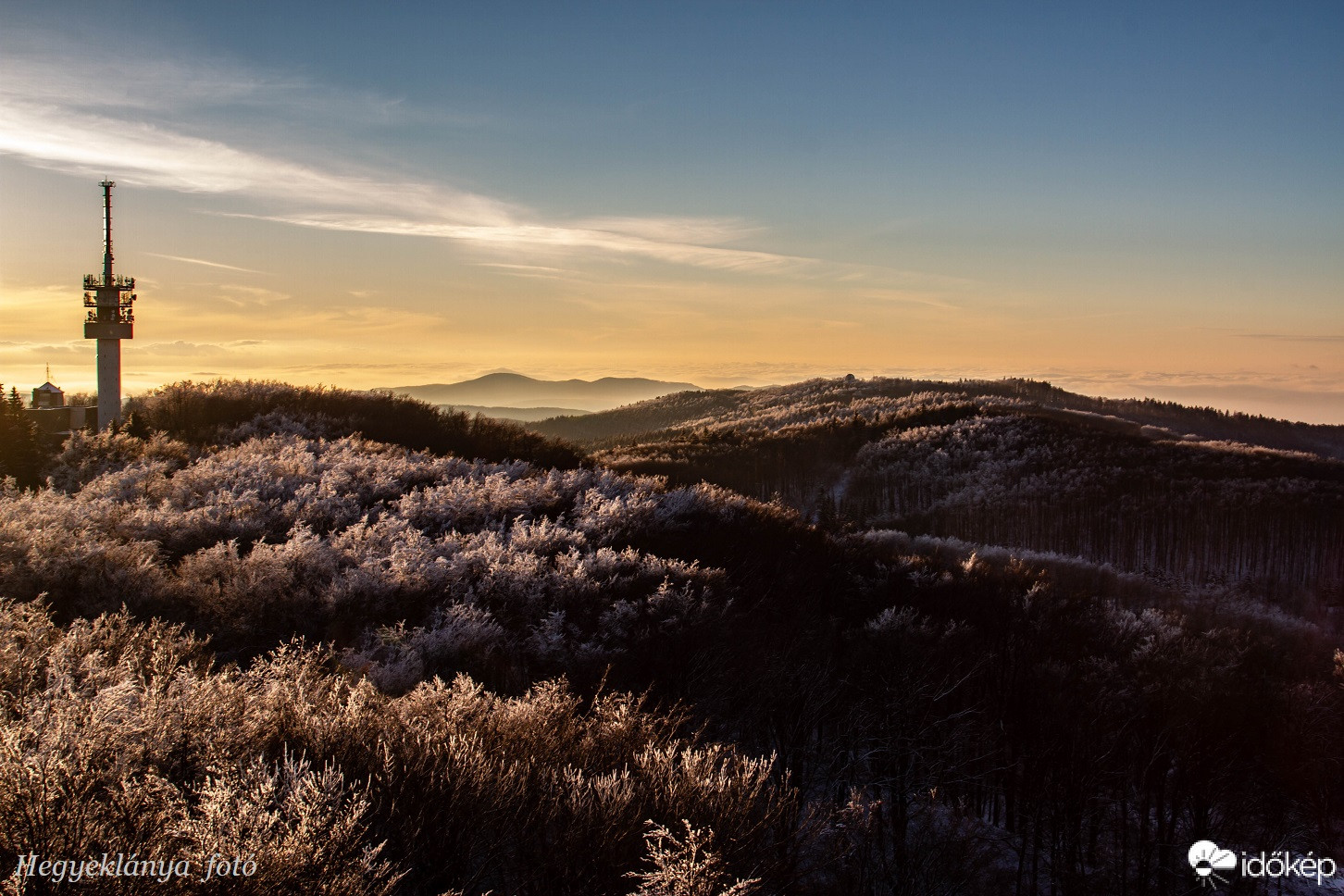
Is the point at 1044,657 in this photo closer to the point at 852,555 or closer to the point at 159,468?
the point at 852,555

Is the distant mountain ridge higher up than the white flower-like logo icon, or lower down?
higher up

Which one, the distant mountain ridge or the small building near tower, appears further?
the distant mountain ridge

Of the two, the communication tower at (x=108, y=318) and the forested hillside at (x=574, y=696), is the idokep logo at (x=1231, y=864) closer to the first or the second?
the forested hillside at (x=574, y=696)

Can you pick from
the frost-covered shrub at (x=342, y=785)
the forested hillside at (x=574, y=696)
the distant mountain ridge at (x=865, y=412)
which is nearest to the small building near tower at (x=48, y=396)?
the forested hillside at (x=574, y=696)

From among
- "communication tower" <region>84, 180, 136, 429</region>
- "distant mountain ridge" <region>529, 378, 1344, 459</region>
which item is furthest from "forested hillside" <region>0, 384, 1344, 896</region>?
"distant mountain ridge" <region>529, 378, 1344, 459</region>

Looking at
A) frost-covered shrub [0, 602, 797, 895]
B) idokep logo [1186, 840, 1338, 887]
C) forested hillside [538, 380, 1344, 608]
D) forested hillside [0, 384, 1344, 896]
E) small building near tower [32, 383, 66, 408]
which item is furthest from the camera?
forested hillside [538, 380, 1344, 608]

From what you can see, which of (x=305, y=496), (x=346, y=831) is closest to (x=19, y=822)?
(x=346, y=831)

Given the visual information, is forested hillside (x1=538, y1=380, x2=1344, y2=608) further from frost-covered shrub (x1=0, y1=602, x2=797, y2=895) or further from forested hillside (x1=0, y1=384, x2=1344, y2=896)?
frost-covered shrub (x1=0, y1=602, x2=797, y2=895)
